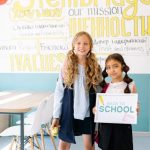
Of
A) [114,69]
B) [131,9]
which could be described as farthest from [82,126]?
[131,9]

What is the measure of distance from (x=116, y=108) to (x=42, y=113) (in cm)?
79

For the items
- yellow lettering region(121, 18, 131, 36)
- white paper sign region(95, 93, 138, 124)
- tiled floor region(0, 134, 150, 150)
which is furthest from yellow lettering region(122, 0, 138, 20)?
white paper sign region(95, 93, 138, 124)

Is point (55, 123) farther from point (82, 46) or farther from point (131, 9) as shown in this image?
point (131, 9)

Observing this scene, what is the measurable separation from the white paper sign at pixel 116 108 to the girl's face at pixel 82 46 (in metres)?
0.34

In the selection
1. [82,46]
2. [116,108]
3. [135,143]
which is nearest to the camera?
[116,108]

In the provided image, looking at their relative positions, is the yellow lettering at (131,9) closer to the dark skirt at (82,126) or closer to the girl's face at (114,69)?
the girl's face at (114,69)

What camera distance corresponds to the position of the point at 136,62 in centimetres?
369

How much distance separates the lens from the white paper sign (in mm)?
1982

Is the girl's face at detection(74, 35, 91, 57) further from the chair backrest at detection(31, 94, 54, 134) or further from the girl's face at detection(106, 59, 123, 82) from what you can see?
the chair backrest at detection(31, 94, 54, 134)

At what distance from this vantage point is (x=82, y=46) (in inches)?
84.4

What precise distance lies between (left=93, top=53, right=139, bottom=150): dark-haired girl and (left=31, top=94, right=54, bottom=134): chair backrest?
592 mm

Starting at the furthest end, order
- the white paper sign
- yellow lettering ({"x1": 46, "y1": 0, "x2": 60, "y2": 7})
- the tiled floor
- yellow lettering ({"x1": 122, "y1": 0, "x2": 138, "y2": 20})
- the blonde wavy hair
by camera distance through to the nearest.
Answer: yellow lettering ({"x1": 46, "y1": 0, "x2": 60, "y2": 7}) → yellow lettering ({"x1": 122, "y1": 0, "x2": 138, "y2": 20}) → the tiled floor → the blonde wavy hair → the white paper sign

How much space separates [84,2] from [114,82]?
6.10ft

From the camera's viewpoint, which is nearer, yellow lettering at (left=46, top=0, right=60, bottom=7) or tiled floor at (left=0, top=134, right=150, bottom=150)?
tiled floor at (left=0, top=134, right=150, bottom=150)
